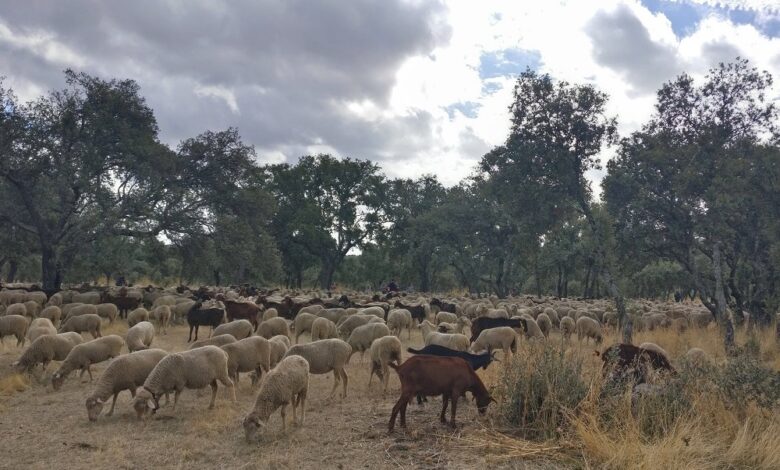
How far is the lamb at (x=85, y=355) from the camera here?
35.7 feet

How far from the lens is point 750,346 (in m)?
13.5

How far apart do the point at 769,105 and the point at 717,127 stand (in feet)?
4.98

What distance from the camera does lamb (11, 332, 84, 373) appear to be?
11.6 meters

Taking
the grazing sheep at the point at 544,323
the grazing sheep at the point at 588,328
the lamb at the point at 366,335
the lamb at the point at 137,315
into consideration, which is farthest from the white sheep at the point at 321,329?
the grazing sheep at the point at 588,328

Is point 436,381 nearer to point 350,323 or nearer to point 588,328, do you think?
point 350,323

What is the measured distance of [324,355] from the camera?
10.1 metres

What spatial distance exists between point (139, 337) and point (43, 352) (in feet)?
6.82

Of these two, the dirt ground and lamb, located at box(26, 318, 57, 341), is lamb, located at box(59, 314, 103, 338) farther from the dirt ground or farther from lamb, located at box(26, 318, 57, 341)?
the dirt ground

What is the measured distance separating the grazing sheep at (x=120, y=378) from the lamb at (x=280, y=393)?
302 cm

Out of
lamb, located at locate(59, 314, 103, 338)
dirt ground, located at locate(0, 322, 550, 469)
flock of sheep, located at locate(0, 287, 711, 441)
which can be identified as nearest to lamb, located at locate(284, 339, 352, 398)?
flock of sheep, located at locate(0, 287, 711, 441)

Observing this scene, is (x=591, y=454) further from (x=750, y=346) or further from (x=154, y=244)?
(x=154, y=244)

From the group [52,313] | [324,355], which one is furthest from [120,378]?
[52,313]

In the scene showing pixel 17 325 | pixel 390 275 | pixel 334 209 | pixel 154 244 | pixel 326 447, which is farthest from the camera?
pixel 390 275

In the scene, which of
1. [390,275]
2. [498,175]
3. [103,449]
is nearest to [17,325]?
[103,449]
